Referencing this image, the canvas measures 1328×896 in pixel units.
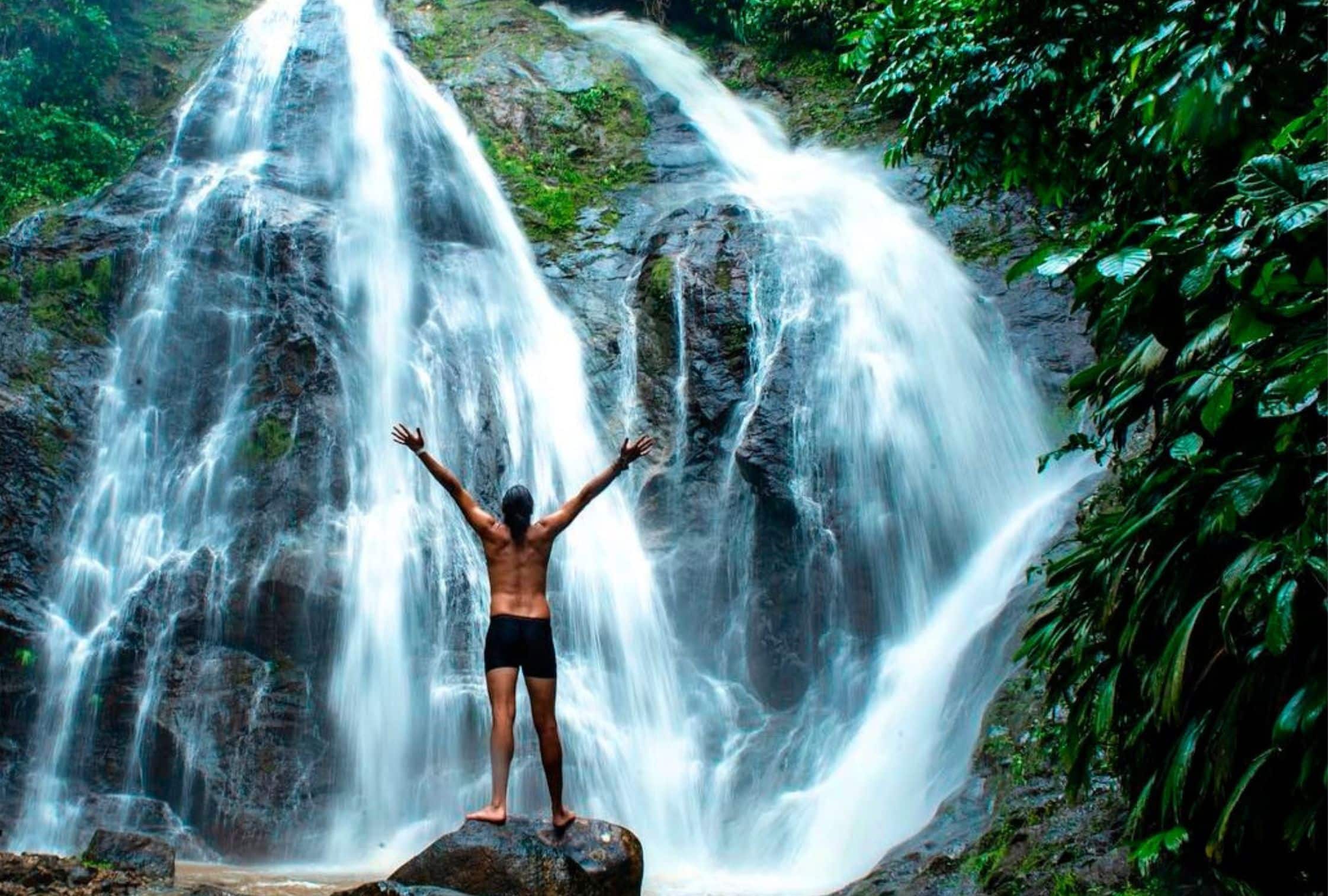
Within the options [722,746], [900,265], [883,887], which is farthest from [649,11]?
[883,887]

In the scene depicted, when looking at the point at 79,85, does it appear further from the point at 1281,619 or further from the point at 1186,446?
the point at 1281,619

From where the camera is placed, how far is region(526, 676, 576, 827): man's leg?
17.9ft

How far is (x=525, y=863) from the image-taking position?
516 cm

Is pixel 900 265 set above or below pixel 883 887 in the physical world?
above

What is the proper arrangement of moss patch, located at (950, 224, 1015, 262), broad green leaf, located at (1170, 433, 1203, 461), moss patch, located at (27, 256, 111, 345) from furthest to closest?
moss patch, located at (950, 224, 1015, 262), moss patch, located at (27, 256, 111, 345), broad green leaf, located at (1170, 433, 1203, 461)

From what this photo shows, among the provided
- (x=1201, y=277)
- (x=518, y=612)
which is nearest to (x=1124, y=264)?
(x=1201, y=277)

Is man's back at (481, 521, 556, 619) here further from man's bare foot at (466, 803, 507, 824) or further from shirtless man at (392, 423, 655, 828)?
man's bare foot at (466, 803, 507, 824)

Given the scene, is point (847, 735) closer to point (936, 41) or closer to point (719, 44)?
point (936, 41)

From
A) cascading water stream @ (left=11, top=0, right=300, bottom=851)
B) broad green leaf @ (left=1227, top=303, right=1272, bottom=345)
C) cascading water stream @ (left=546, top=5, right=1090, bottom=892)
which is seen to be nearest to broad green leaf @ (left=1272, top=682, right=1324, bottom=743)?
broad green leaf @ (left=1227, top=303, right=1272, bottom=345)

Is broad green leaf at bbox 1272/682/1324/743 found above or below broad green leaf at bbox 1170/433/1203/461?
below

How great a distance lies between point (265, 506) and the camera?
11.1 metres

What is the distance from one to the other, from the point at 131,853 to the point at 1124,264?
6.47 meters

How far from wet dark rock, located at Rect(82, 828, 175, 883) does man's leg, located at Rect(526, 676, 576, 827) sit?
→ 2772 mm

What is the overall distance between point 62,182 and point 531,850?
48.9ft
